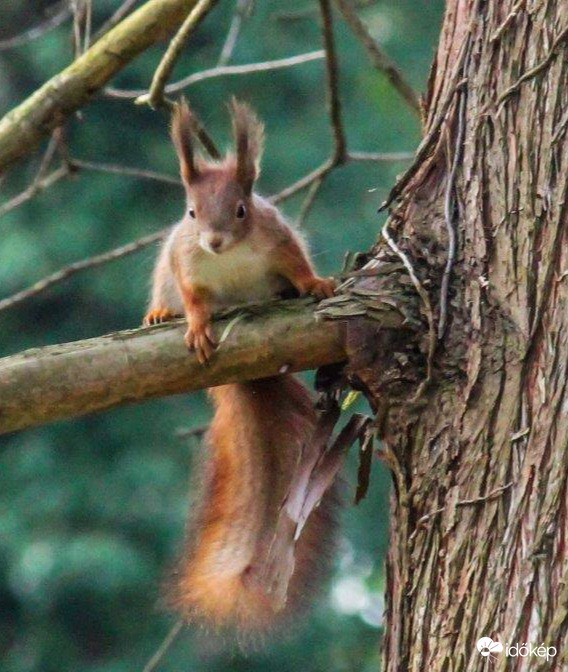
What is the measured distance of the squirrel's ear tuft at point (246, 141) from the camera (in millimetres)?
2088

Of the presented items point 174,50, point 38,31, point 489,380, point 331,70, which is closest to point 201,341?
point 489,380

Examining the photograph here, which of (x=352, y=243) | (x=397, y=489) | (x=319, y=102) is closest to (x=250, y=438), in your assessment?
(x=397, y=489)

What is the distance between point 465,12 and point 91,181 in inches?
140

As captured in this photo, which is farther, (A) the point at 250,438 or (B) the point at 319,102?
(B) the point at 319,102

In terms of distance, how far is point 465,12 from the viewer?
6.33 ft

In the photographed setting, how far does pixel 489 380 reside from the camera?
1.67m

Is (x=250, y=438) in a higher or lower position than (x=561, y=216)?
lower

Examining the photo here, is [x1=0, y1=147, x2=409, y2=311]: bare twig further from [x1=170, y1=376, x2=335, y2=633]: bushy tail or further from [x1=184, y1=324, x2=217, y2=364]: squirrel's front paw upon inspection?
[x1=184, y1=324, x2=217, y2=364]: squirrel's front paw

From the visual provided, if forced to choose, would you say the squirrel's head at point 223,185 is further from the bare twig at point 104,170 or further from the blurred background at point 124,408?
the blurred background at point 124,408

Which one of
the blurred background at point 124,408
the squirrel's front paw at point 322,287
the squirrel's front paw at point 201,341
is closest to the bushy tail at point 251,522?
the squirrel's front paw at point 322,287

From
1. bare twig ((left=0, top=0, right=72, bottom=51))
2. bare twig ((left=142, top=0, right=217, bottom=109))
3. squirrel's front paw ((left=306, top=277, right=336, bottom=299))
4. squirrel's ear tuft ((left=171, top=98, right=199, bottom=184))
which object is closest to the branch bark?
bare twig ((left=142, top=0, right=217, bottom=109))

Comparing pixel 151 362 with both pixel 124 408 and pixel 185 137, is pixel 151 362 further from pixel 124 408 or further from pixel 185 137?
pixel 124 408

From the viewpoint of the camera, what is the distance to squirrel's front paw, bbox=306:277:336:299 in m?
2.05

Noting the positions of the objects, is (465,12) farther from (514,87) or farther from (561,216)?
(561,216)
